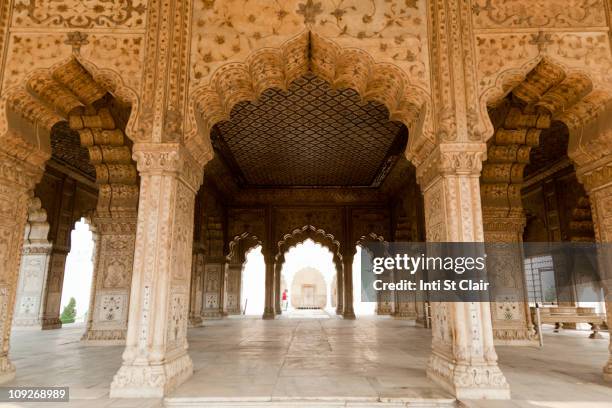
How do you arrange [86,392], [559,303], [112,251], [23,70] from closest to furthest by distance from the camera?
[86,392] < [23,70] < [112,251] < [559,303]

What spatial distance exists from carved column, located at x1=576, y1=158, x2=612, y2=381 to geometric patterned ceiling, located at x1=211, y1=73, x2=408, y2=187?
4.31 m

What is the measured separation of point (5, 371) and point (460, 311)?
493 centimetres

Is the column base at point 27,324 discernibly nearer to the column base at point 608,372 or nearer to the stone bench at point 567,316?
the stone bench at point 567,316

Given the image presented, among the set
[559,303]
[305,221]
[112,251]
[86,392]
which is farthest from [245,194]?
[86,392]

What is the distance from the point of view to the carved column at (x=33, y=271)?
1146 cm

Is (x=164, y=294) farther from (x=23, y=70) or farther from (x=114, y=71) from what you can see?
(x=23, y=70)

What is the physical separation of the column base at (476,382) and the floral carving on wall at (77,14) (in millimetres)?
5118

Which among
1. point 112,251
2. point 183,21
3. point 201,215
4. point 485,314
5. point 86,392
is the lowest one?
point 86,392

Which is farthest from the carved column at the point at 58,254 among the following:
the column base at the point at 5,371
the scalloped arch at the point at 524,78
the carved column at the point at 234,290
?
the scalloped arch at the point at 524,78

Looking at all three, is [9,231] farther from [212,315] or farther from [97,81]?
[212,315]

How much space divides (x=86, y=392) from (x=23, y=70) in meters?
3.54

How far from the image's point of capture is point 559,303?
1258 cm

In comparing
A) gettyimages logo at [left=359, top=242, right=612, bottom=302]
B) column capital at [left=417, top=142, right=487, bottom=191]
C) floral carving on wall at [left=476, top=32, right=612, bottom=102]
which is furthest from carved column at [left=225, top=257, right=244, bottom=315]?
floral carving on wall at [left=476, top=32, right=612, bottom=102]

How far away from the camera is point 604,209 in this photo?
16.7 feet
